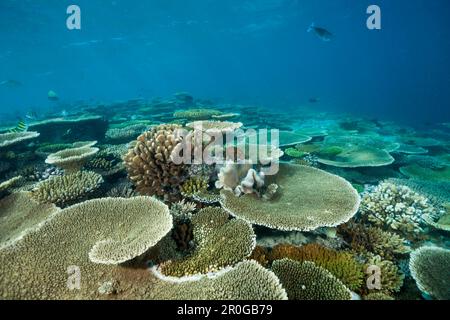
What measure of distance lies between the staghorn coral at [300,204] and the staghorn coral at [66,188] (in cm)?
243

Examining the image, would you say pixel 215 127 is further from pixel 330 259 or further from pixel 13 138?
pixel 13 138

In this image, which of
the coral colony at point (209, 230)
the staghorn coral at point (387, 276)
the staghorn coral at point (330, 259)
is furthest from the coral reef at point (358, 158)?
the staghorn coral at point (330, 259)

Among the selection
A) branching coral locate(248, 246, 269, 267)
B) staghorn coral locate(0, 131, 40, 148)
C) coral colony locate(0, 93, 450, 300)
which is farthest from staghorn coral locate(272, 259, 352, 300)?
staghorn coral locate(0, 131, 40, 148)

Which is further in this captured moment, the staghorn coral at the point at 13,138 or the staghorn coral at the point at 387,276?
the staghorn coral at the point at 13,138

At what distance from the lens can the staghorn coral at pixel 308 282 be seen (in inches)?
125

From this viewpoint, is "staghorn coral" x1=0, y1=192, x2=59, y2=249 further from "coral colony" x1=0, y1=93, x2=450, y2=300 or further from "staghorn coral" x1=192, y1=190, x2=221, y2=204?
"staghorn coral" x1=192, y1=190, x2=221, y2=204

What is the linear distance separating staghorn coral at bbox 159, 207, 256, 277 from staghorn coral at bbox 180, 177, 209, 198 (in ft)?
1.92

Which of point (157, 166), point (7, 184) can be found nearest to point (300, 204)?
point (157, 166)

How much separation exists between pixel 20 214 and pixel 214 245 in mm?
3342

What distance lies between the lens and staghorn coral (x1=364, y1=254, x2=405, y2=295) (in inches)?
146

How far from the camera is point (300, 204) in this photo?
4496 mm

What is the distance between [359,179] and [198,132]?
493cm

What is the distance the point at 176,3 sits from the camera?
1383 inches

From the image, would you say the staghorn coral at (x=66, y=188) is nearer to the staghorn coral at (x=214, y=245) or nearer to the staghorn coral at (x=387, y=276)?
the staghorn coral at (x=214, y=245)
